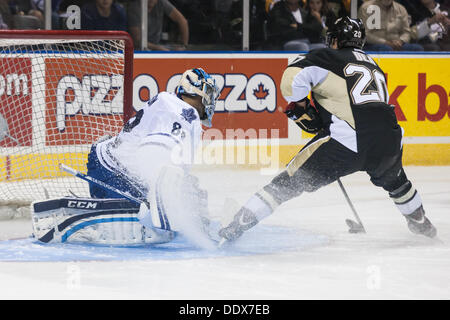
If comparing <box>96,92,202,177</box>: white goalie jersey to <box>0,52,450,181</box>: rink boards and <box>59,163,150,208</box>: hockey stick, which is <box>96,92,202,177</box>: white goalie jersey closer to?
<box>59,163,150,208</box>: hockey stick

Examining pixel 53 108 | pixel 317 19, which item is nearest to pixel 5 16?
pixel 53 108

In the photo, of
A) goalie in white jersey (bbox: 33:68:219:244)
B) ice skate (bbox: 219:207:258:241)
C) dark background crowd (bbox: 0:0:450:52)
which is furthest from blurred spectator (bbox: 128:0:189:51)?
ice skate (bbox: 219:207:258:241)

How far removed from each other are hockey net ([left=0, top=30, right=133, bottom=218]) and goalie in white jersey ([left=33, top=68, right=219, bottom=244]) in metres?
0.90

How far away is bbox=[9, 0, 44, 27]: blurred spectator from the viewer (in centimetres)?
658

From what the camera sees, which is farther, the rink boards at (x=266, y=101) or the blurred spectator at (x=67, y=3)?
the rink boards at (x=266, y=101)

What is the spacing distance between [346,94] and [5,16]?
10.4 ft

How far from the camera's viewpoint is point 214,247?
165 inches

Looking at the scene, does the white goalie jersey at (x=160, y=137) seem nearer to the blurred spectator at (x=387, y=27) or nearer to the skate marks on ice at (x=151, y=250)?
the skate marks on ice at (x=151, y=250)

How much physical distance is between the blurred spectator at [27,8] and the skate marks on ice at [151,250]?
2673 millimetres

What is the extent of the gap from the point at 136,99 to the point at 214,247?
9.39 feet

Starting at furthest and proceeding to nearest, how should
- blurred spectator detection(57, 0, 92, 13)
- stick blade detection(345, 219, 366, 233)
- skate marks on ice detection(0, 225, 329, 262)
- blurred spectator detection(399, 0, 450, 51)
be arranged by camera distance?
blurred spectator detection(399, 0, 450, 51) → blurred spectator detection(57, 0, 92, 13) → stick blade detection(345, 219, 366, 233) → skate marks on ice detection(0, 225, 329, 262)

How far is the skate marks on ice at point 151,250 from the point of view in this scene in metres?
3.98

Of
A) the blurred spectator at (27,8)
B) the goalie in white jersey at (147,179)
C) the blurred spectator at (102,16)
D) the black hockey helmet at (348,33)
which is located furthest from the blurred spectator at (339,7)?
the goalie in white jersey at (147,179)
